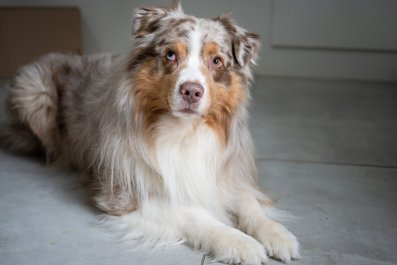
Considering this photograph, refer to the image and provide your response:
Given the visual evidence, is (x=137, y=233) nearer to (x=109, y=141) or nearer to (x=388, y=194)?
(x=109, y=141)

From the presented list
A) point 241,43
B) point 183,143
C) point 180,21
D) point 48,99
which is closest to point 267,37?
point 48,99

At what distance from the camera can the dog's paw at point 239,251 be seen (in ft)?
7.38

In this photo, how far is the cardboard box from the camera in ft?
18.0

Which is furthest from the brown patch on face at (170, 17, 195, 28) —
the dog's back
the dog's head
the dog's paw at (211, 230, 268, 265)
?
the dog's paw at (211, 230, 268, 265)

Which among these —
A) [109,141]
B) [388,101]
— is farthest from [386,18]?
[109,141]

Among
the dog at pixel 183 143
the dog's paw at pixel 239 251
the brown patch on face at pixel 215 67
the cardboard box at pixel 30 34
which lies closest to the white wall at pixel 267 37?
the cardboard box at pixel 30 34

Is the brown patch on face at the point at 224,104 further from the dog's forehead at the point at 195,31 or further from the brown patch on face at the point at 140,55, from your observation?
the brown patch on face at the point at 140,55

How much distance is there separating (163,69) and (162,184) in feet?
1.91

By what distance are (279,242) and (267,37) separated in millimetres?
3967

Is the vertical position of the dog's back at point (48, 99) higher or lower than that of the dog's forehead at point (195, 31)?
lower

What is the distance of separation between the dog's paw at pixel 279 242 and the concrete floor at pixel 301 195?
0.19 ft

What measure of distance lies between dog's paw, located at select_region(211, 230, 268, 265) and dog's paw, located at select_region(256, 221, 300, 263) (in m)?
0.07

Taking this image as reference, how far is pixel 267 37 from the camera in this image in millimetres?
5949

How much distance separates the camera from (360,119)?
452 centimetres
